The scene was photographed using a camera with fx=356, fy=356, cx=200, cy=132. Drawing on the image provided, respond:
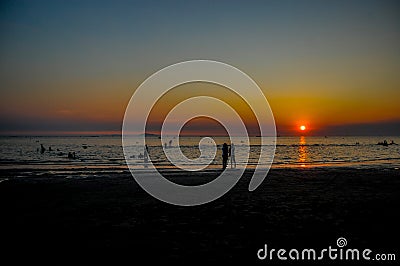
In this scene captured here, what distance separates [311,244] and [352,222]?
10.2 feet

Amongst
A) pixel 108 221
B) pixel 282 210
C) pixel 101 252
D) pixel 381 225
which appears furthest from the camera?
pixel 282 210

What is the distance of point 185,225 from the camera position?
37.3 feet

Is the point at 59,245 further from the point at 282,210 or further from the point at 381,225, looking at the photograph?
the point at 381,225

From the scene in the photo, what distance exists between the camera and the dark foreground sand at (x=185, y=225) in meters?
8.69

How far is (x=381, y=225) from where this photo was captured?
36.2 feet

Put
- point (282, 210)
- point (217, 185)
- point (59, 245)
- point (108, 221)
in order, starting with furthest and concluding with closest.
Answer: point (217, 185)
point (282, 210)
point (108, 221)
point (59, 245)

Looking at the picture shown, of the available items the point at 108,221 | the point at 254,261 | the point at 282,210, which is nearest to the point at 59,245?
the point at 108,221

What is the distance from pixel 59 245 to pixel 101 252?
1409 mm

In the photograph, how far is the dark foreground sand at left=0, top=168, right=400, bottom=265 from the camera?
28.5 ft

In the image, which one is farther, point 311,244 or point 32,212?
point 32,212

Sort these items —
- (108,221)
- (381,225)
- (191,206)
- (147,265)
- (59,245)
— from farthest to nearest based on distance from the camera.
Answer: (191,206), (108,221), (381,225), (59,245), (147,265)

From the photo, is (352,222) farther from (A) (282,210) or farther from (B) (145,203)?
(B) (145,203)

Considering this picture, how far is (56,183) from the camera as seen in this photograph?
2316cm

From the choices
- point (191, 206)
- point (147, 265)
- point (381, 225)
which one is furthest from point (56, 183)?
point (381, 225)
